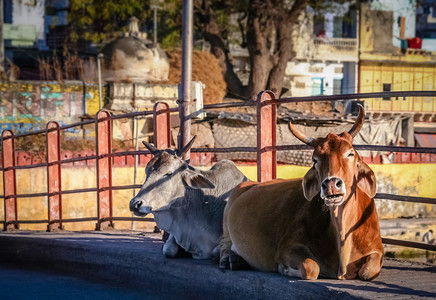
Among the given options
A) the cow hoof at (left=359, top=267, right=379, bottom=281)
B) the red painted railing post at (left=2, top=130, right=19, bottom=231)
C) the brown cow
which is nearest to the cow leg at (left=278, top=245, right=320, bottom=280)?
the brown cow

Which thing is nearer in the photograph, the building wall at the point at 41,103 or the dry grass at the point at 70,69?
the building wall at the point at 41,103

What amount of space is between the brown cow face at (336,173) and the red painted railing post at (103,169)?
538cm

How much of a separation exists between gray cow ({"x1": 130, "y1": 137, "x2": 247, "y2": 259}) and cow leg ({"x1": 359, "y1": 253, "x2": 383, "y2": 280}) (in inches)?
66.6

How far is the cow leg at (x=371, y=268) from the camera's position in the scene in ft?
15.4

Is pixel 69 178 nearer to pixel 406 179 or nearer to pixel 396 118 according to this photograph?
pixel 406 179

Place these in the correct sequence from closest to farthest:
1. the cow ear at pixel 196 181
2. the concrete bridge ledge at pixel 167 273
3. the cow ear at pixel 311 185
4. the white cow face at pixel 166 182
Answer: the concrete bridge ledge at pixel 167 273, the cow ear at pixel 311 185, the white cow face at pixel 166 182, the cow ear at pixel 196 181

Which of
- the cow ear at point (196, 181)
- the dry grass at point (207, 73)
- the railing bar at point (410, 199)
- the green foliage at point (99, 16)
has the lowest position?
the railing bar at point (410, 199)

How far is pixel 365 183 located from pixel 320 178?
34cm

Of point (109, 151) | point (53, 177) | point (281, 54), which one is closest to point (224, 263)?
point (109, 151)

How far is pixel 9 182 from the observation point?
1243 centimetres

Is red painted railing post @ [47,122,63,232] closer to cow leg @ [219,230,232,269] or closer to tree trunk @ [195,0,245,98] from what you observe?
cow leg @ [219,230,232,269]

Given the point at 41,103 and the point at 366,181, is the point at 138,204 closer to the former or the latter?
the point at 366,181

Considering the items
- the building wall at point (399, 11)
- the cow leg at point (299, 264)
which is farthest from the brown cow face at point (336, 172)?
the building wall at point (399, 11)

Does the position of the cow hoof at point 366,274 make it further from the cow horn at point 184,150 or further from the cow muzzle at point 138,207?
the cow horn at point 184,150
